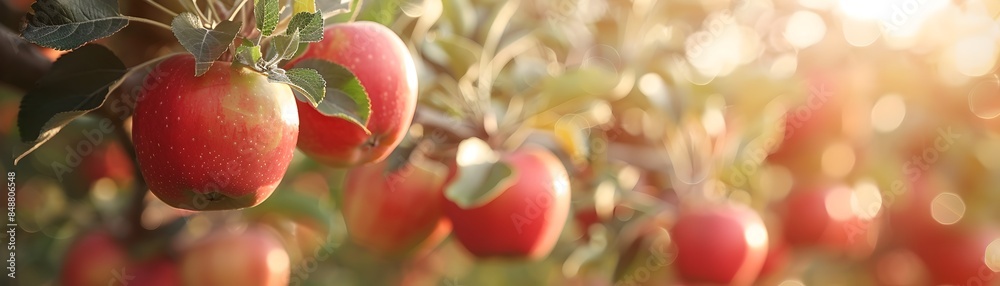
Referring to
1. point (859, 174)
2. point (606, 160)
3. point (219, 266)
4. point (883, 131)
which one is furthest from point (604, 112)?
point (883, 131)

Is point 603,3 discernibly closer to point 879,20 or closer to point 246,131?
point 879,20

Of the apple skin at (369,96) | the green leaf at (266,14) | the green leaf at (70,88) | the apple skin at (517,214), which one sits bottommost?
the apple skin at (517,214)

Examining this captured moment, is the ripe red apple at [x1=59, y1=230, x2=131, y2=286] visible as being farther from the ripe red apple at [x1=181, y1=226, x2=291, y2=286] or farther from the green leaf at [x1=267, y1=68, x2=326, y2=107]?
the green leaf at [x1=267, y1=68, x2=326, y2=107]

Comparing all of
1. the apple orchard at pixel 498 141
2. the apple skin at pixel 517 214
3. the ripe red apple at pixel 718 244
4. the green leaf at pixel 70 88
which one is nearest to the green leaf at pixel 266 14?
the apple orchard at pixel 498 141

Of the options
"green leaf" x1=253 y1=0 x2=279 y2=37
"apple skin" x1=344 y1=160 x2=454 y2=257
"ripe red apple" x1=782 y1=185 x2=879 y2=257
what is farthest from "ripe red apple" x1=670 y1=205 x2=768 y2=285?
"green leaf" x1=253 y1=0 x2=279 y2=37

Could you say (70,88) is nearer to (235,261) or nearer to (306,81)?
(306,81)

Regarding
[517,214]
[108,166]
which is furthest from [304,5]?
[108,166]

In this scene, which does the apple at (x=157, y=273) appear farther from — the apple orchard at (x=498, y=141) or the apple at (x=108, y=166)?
the apple at (x=108, y=166)
